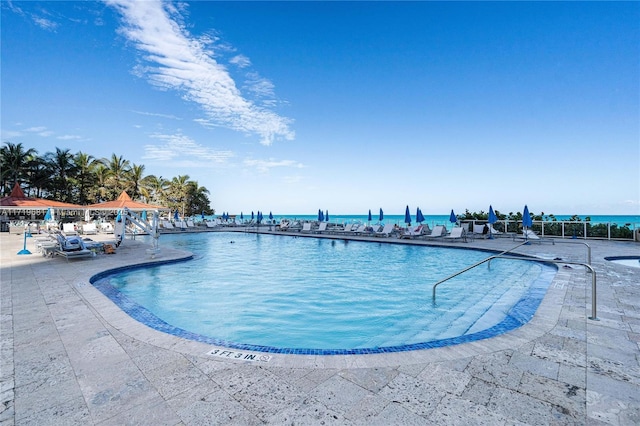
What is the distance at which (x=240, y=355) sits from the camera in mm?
2664

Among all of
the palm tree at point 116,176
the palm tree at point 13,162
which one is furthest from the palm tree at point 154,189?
the palm tree at point 13,162

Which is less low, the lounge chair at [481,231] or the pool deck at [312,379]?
the lounge chair at [481,231]

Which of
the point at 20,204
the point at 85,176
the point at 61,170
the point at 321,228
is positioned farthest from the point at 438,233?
the point at 61,170

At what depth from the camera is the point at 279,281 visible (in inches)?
281

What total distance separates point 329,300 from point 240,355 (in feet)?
10.8

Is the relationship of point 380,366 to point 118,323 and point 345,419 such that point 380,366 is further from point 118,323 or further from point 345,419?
point 118,323

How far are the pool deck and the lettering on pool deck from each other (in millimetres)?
18

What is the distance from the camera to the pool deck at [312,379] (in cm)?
182

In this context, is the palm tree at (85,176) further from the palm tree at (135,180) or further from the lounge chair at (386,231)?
the lounge chair at (386,231)

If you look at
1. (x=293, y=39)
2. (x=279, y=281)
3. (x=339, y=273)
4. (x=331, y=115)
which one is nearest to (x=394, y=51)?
(x=293, y=39)

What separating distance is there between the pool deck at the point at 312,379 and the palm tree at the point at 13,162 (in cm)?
2946

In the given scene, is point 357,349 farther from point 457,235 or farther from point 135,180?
point 135,180

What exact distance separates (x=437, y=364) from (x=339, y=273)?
217 inches

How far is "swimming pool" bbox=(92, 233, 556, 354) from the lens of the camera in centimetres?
403
